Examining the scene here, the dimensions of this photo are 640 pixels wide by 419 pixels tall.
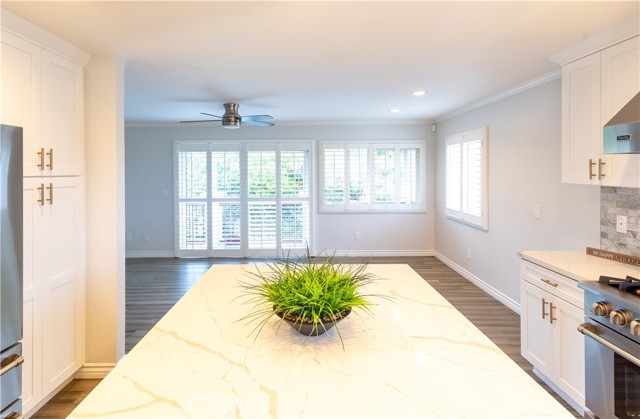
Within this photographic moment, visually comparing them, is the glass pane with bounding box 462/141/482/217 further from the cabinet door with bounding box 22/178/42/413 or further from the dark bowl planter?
the cabinet door with bounding box 22/178/42/413

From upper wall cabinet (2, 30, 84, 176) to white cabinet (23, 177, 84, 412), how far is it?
133 mm

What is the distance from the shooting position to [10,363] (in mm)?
1588

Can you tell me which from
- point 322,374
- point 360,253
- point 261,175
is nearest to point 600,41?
point 322,374

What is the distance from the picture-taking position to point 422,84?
3773mm

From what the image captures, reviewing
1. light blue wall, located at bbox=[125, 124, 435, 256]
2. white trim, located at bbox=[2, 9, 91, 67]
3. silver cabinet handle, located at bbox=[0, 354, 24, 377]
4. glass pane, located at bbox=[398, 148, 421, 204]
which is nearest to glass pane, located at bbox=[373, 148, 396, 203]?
glass pane, located at bbox=[398, 148, 421, 204]

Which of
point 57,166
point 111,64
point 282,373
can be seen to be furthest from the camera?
point 111,64

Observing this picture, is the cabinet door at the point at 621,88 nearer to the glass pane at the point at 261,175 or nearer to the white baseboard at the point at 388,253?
the white baseboard at the point at 388,253

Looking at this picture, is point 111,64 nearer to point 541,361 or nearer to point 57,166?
point 57,166

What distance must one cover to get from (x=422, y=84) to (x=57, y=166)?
3.20m

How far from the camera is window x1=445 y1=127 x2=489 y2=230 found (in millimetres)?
4638

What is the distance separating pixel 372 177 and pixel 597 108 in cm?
424

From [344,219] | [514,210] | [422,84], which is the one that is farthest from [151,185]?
[514,210]

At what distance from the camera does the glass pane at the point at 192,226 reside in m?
6.59

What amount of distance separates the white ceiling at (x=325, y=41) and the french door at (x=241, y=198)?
234 cm
